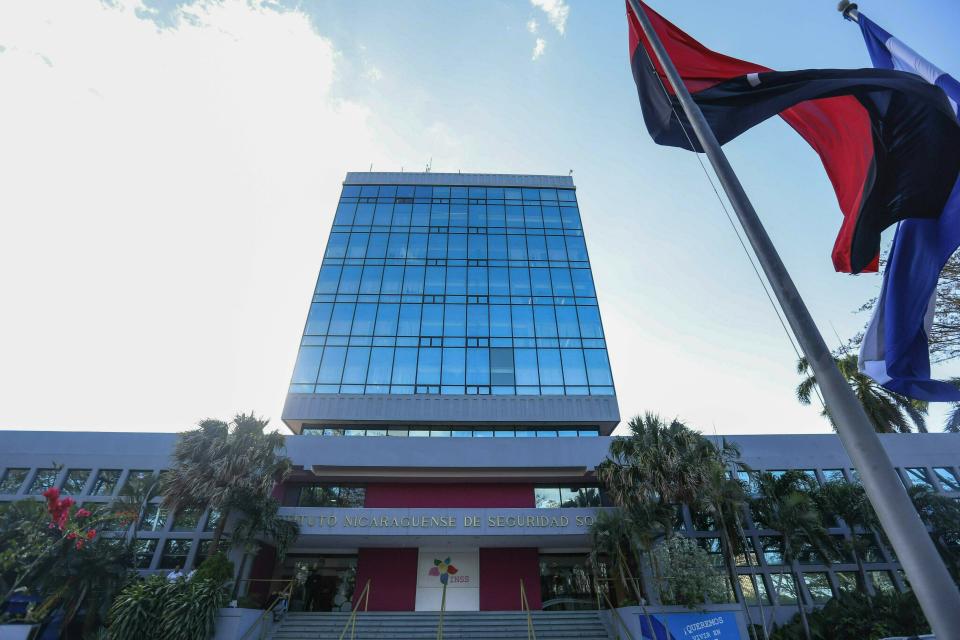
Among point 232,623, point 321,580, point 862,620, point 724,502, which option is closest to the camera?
point 232,623

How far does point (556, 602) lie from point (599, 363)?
14.3 metres

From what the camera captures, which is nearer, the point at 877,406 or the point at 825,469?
the point at 825,469

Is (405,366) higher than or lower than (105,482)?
higher

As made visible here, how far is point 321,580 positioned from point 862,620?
84.0 ft

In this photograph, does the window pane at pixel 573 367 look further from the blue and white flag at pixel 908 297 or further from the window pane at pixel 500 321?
the blue and white flag at pixel 908 297

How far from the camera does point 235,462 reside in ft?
63.8

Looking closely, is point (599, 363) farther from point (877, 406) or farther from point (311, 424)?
point (877, 406)

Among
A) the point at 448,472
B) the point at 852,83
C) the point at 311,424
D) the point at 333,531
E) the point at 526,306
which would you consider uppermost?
the point at 526,306

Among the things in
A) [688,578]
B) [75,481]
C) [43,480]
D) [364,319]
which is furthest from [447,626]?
[43,480]

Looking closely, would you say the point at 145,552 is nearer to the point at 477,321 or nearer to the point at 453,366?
the point at 453,366

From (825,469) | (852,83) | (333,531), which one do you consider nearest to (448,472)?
(333,531)

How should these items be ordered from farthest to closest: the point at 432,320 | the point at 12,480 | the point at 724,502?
the point at 432,320 → the point at 12,480 → the point at 724,502

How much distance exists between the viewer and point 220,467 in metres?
19.1

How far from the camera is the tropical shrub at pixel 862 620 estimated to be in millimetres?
17391
